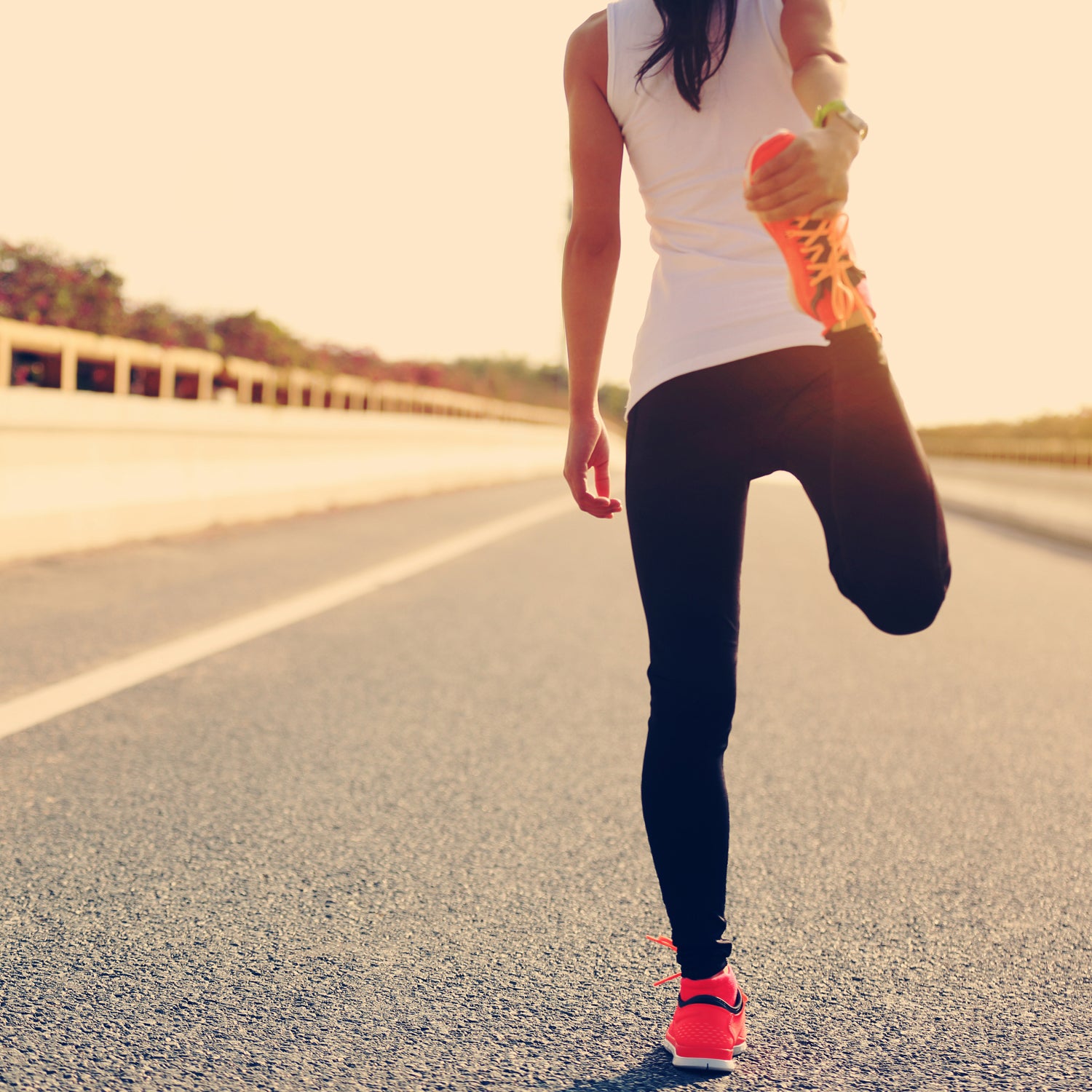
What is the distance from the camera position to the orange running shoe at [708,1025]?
7.75 feet

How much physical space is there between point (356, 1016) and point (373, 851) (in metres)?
1.02

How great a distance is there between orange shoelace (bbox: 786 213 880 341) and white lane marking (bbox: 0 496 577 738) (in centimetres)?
Answer: 340

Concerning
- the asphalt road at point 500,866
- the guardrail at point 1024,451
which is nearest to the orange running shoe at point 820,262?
the asphalt road at point 500,866

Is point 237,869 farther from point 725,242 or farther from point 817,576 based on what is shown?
point 817,576

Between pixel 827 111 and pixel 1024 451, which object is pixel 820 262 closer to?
pixel 827 111

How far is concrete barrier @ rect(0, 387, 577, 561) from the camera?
8.85 meters

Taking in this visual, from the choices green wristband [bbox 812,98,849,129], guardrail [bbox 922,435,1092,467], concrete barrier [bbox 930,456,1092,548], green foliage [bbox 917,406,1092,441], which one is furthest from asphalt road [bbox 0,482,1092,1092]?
green foliage [bbox 917,406,1092,441]

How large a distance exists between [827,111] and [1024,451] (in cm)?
3551

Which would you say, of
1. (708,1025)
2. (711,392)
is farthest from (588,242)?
(708,1025)

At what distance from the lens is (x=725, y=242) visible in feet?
7.55

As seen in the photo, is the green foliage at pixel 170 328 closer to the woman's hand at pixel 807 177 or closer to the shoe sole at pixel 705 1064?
the shoe sole at pixel 705 1064

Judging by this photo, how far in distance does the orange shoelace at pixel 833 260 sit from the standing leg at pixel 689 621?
27 cm

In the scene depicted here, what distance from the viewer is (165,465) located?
11023mm

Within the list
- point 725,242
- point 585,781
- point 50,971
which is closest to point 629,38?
point 725,242
